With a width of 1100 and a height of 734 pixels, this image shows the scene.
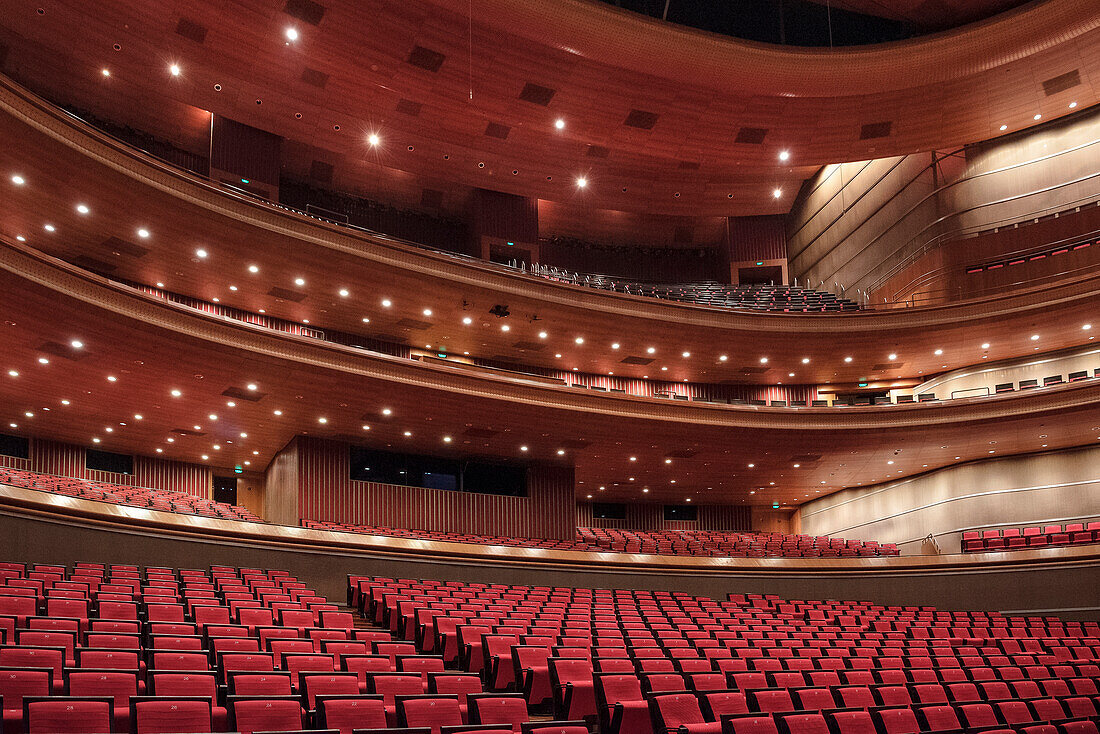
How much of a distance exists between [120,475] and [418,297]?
642 cm

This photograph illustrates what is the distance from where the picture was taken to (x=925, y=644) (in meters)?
7.68

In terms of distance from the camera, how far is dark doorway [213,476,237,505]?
54.1 feet

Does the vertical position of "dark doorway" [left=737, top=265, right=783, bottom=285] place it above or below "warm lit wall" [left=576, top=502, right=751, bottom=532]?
above

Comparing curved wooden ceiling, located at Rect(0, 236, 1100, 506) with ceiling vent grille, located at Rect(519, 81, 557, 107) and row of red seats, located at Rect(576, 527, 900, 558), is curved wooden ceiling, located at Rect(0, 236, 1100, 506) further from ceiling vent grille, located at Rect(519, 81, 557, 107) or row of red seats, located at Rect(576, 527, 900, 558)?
ceiling vent grille, located at Rect(519, 81, 557, 107)

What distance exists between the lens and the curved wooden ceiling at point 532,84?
1214cm

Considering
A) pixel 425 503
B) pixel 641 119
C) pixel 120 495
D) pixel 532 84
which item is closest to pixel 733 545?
pixel 425 503

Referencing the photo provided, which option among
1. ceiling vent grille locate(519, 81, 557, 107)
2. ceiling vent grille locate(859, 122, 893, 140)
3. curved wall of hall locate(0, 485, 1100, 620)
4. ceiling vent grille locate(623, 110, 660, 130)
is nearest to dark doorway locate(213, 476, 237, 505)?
curved wall of hall locate(0, 485, 1100, 620)

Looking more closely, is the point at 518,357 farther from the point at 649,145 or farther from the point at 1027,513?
the point at 1027,513

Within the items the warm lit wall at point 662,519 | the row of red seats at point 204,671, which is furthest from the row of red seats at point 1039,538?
the row of red seats at point 204,671

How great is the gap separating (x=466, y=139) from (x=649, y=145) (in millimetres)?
3348

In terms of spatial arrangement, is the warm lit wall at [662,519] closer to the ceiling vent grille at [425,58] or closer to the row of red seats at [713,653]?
the row of red seats at [713,653]

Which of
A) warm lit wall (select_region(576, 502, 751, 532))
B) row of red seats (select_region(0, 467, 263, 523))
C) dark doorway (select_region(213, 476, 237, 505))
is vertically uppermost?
dark doorway (select_region(213, 476, 237, 505))

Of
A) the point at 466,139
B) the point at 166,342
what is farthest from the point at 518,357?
the point at 166,342

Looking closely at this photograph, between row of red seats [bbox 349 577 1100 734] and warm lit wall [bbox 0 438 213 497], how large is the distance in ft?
26.0
